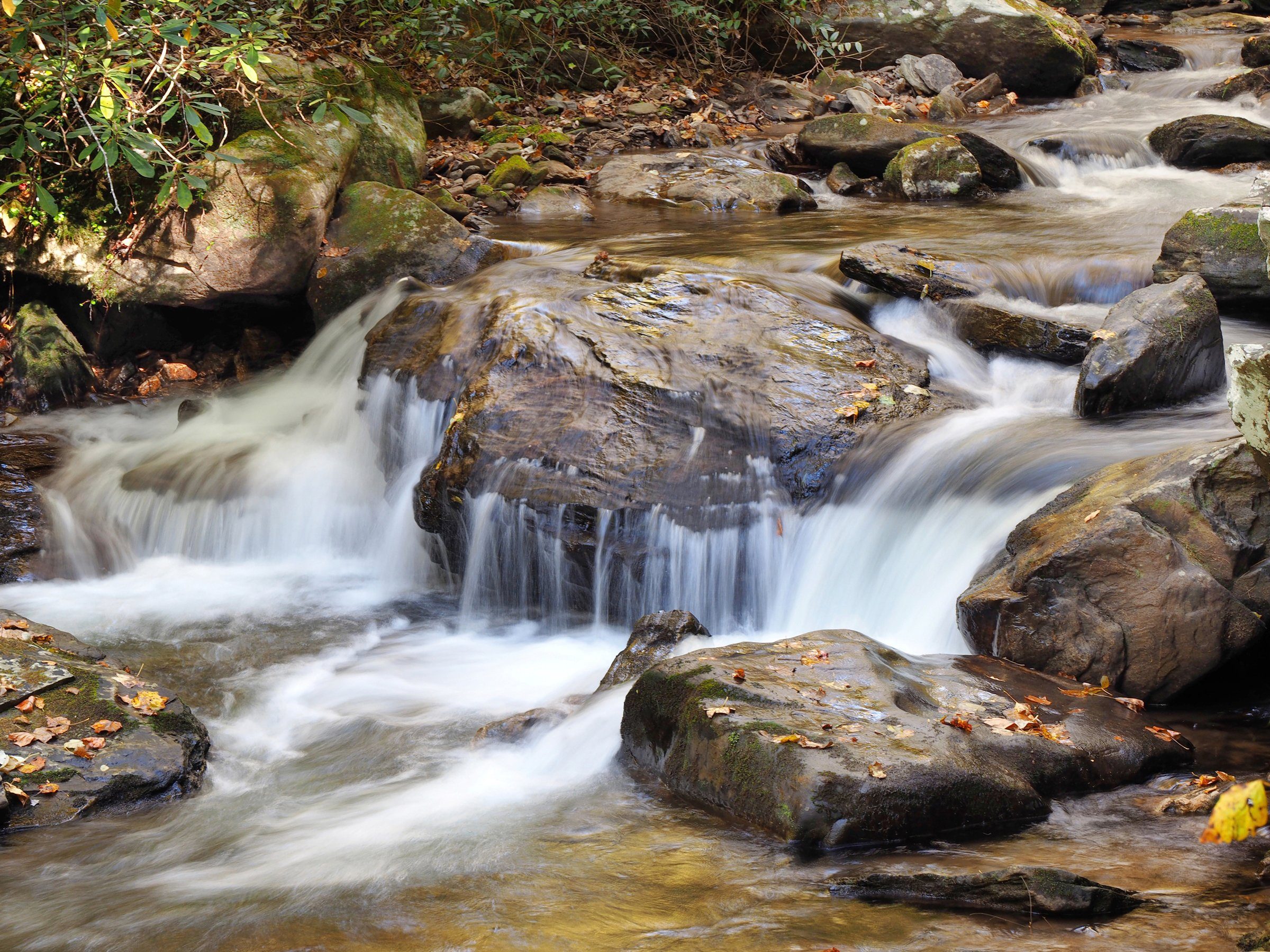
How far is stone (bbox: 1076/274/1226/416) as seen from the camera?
5711mm

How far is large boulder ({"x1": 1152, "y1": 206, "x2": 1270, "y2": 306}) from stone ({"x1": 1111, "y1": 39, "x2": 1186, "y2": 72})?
9.71 m

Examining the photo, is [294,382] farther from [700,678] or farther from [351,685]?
[700,678]

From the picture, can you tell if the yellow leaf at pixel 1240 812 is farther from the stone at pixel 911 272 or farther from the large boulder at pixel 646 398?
the stone at pixel 911 272

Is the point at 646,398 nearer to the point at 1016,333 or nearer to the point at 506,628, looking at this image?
the point at 506,628

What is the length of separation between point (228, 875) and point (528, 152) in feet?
33.6

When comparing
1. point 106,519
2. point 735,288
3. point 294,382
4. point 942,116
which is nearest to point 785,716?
point 735,288

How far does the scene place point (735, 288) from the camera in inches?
271


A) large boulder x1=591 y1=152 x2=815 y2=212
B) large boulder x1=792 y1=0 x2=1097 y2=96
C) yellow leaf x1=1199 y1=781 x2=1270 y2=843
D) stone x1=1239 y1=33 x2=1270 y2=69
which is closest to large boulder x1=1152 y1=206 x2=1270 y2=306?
large boulder x1=591 y1=152 x2=815 y2=212

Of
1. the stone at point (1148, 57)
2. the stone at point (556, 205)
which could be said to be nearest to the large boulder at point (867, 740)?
the stone at point (556, 205)

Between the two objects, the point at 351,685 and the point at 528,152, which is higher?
the point at 528,152

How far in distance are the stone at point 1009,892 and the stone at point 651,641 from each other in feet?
6.21

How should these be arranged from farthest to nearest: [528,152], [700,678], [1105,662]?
[528,152] < [1105,662] < [700,678]

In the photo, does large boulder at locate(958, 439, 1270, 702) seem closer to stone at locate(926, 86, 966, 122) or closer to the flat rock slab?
the flat rock slab

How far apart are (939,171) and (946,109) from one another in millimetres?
3722
